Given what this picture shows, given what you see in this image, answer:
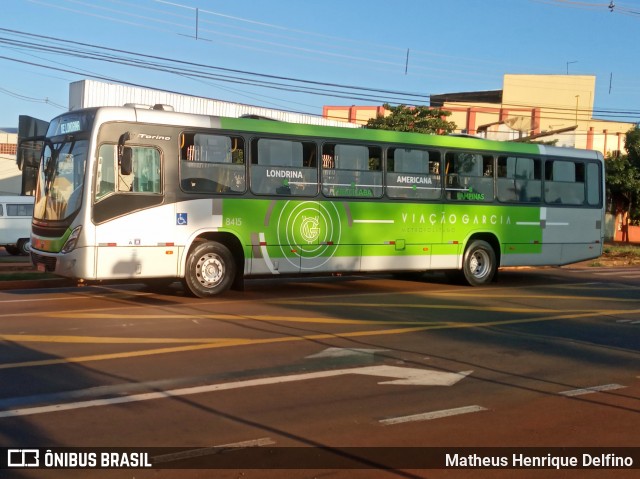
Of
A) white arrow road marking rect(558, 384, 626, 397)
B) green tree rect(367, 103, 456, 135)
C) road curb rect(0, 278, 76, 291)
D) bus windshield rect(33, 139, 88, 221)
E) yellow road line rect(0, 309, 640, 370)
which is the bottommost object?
white arrow road marking rect(558, 384, 626, 397)

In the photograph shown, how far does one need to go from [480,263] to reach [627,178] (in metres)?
26.7

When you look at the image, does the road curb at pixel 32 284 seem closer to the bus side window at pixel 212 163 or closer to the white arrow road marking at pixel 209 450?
the bus side window at pixel 212 163

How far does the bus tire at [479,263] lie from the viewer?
17.6m

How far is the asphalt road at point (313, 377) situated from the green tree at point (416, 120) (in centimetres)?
2445

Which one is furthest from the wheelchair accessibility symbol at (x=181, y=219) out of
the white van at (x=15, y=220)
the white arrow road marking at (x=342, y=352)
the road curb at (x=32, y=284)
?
the white van at (x=15, y=220)

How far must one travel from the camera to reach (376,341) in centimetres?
1005

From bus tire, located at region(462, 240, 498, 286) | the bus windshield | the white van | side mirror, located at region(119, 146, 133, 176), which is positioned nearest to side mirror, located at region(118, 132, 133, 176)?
side mirror, located at region(119, 146, 133, 176)

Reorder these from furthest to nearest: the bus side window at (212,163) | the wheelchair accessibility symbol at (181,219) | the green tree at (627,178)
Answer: the green tree at (627,178) → the bus side window at (212,163) → the wheelchair accessibility symbol at (181,219)

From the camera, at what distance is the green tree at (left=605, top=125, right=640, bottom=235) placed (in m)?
40.9

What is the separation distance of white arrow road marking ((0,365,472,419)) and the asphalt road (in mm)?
28

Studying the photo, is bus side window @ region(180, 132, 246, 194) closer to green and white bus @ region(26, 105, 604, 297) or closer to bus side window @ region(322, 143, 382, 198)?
green and white bus @ region(26, 105, 604, 297)

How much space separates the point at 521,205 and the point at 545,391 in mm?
11265

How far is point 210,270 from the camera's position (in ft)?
46.0

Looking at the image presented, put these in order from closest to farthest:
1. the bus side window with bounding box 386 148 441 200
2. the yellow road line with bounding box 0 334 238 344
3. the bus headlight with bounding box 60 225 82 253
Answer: the yellow road line with bounding box 0 334 238 344, the bus headlight with bounding box 60 225 82 253, the bus side window with bounding box 386 148 441 200
